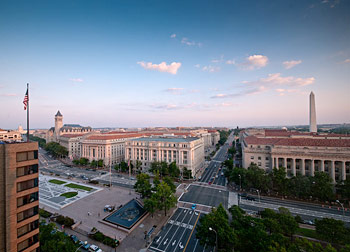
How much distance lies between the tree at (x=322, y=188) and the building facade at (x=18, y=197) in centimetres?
7256

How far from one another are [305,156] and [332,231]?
41393 mm

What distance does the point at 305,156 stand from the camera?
64000 millimetres

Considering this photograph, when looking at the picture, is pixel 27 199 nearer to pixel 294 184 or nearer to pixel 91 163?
pixel 294 184

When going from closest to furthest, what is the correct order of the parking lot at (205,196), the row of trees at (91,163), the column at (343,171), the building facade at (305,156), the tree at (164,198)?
the tree at (164,198)
the parking lot at (205,196)
the column at (343,171)
the building facade at (305,156)
the row of trees at (91,163)

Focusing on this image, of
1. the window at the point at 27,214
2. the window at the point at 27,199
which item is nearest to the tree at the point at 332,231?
the window at the point at 27,214

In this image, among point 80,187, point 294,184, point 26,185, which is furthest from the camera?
point 80,187

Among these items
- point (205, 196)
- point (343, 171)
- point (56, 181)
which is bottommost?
point (205, 196)

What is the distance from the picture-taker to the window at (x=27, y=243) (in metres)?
21.6

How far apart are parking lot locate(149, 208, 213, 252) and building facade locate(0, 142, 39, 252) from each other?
2254cm

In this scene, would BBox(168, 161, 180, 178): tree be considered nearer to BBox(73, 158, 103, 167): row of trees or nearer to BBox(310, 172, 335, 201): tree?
BBox(73, 158, 103, 167): row of trees

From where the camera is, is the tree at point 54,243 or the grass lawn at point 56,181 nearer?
the tree at point 54,243

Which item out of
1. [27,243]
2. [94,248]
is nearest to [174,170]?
[94,248]

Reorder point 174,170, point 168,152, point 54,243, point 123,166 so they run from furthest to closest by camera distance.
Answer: point 123,166, point 168,152, point 174,170, point 54,243

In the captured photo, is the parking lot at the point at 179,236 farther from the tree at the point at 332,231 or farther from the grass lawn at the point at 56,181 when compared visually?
the grass lawn at the point at 56,181
